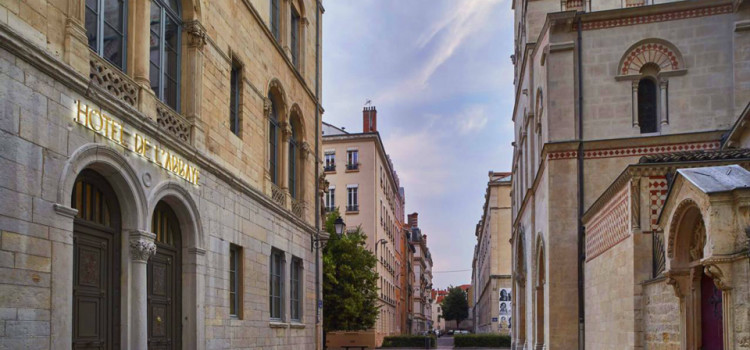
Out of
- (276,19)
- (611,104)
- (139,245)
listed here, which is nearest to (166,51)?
(139,245)

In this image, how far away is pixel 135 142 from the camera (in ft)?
33.2

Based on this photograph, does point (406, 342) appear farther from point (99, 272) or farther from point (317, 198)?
point (99, 272)

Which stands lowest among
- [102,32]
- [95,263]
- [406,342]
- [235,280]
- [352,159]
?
[406,342]

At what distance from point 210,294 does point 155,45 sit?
4480 millimetres

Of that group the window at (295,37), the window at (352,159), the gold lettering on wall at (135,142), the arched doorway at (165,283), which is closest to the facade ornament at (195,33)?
the gold lettering on wall at (135,142)

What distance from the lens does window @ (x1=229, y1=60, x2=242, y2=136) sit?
14.8 metres

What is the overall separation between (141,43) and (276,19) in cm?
824

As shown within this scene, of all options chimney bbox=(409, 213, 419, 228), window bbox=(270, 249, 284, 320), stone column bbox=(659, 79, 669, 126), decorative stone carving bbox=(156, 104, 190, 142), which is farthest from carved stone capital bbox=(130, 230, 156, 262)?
chimney bbox=(409, 213, 419, 228)

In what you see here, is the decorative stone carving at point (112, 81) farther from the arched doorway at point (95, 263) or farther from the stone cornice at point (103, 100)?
the arched doorway at point (95, 263)

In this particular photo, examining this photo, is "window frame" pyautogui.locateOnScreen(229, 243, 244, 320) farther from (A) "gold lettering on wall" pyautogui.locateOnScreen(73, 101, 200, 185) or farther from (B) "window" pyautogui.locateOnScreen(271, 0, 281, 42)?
(B) "window" pyautogui.locateOnScreen(271, 0, 281, 42)

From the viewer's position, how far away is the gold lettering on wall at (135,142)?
8.77m

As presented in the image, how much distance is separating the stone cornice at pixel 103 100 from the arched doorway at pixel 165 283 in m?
1.09

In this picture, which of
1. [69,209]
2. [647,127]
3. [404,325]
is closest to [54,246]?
[69,209]

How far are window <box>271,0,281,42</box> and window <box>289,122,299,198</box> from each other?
8.08ft
